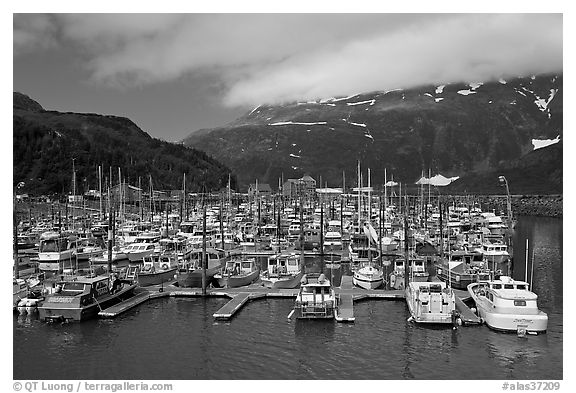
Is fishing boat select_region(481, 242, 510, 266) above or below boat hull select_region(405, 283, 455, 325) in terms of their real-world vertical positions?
above

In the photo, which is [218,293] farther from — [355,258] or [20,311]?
[355,258]

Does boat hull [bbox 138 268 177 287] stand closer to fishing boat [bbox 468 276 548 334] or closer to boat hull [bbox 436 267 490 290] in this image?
boat hull [bbox 436 267 490 290]

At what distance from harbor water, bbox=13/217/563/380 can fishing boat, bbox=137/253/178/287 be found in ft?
21.2

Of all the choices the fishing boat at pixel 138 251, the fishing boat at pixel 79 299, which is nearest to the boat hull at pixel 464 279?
the fishing boat at pixel 79 299

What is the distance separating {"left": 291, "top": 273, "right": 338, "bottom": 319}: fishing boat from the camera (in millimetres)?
30875

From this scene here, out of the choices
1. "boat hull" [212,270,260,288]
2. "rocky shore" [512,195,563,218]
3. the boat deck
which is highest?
"rocky shore" [512,195,563,218]

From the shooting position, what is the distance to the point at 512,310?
28.4m

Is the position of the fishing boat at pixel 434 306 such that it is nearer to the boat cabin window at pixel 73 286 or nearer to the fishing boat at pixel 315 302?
the fishing boat at pixel 315 302

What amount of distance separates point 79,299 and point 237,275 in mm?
12897

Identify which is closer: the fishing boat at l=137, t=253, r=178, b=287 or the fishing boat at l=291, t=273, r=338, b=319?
the fishing boat at l=291, t=273, r=338, b=319

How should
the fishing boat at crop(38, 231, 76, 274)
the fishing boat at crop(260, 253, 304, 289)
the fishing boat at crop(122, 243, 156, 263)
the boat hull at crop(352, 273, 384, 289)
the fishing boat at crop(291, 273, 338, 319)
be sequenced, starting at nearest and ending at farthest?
the fishing boat at crop(291, 273, 338, 319)
the boat hull at crop(352, 273, 384, 289)
the fishing boat at crop(260, 253, 304, 289)
the fishing boat at crop(38, 231, 76, 274)
the fishing boat at crop(122, 243, 156, 263)

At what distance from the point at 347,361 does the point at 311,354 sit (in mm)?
1840

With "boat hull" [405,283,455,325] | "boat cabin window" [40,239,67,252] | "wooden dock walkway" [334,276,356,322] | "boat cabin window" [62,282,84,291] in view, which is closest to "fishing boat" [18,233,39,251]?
"boat cabin window" [40,239,67,252]

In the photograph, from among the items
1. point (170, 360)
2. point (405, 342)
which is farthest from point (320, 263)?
point (170, 360)
